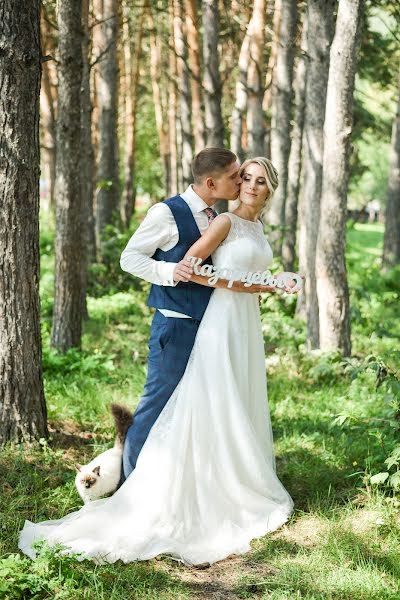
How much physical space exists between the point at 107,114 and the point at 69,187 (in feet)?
20.6

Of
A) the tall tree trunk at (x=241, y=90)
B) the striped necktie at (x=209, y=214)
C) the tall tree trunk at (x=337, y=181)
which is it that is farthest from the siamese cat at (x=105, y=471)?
the tall tree trunk at (x=241, y=90)

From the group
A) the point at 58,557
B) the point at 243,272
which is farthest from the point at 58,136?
the point at 58,557

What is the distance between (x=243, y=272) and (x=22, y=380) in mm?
1877

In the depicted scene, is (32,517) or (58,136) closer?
(32,517)

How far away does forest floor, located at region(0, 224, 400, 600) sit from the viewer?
3.91m

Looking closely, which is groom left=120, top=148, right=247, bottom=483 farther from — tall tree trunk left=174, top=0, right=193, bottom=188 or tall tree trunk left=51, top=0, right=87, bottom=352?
tall tree trunk left=174, top=0, right=193, bottom=188

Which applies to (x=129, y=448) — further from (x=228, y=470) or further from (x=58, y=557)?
(x=58, y=557)

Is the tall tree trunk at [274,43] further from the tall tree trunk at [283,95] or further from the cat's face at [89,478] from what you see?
the cat's face at [89,478]

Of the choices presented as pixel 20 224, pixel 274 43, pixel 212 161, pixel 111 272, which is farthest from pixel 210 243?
pixel 274 43

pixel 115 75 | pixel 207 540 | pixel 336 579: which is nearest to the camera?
pixel 336 579

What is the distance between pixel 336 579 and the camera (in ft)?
13.1

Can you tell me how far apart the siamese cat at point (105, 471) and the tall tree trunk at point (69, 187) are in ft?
10.9

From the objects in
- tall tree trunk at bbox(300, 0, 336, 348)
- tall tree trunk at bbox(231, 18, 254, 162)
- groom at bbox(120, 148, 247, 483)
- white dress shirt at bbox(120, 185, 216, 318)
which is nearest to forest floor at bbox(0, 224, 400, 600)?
tall tree trunk at bbox(300, 0, 336, 348)

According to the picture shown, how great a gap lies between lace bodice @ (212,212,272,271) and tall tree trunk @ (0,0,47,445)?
1.45m
